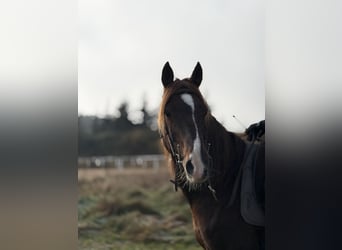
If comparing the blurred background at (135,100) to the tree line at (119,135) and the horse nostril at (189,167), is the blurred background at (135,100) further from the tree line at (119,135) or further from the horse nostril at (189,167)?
the horse nostril at (189,167)

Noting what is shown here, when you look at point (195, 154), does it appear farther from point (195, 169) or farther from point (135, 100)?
point (135, 100)

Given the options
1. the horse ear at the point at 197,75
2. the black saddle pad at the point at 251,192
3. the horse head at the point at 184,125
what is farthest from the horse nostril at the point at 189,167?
the horse ear at the point at 197,75

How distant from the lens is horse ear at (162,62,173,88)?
335cm

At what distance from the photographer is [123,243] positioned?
10.9ft

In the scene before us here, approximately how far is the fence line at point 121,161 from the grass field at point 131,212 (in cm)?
3

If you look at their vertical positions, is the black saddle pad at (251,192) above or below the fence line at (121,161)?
below

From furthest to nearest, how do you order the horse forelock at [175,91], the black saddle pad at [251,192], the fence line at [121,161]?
the black saddle pad at [251,192]
the horse forelock at [175,91]
the fence line at [121,161]

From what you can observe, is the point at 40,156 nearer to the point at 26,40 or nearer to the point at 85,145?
the point at 85,145

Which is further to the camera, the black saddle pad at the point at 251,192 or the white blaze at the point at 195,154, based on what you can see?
the black saddle pad at the point at 251,192

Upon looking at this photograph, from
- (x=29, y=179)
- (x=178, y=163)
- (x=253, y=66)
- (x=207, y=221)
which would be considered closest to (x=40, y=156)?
(x=29, y=179)

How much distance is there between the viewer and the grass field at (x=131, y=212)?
328cm

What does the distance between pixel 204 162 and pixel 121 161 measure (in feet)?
1.82

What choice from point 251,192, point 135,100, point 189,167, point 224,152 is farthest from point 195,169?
point 135,100

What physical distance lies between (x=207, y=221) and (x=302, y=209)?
67 centimetres
